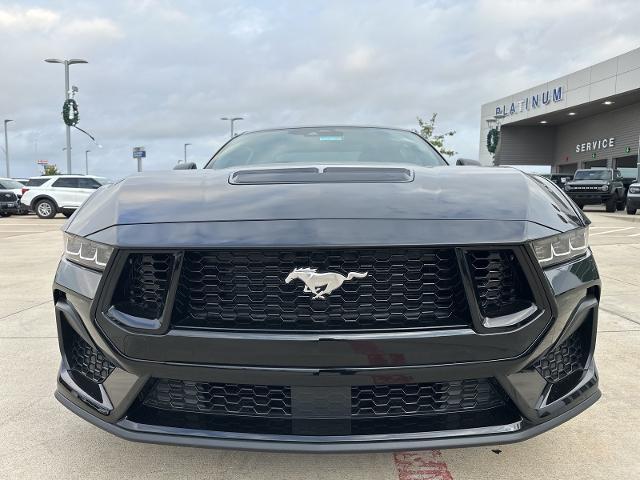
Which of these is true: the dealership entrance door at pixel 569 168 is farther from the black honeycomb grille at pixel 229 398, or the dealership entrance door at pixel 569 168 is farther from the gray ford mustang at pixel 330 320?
the black honeycomb grille at pixel 229 398

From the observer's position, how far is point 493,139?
35.4m

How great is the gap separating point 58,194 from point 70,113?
6.29 m

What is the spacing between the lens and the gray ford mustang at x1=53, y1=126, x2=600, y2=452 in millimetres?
1488

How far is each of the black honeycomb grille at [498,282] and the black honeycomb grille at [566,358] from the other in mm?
202

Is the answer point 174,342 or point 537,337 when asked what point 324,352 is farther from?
point 537,337

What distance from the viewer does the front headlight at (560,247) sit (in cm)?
156

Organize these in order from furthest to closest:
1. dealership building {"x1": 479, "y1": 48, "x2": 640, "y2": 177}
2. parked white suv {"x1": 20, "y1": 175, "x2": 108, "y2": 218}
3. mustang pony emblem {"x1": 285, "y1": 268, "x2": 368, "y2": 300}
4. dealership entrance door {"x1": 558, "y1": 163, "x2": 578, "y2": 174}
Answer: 1. dealership entrance door {"x1": 558, "y1": 163, "x2": 578, "y2": 174}
2. dealership building {"x1": 479, "y1": 48, "x2": 640, "y2": 177}
3. parked white suv {"x1": 20, "y1": 175, "x2": 108, "y2": 218}
4. mustang pony emblem {"x1": 285, "y1": 268, "x2": 368, "y2": 300}

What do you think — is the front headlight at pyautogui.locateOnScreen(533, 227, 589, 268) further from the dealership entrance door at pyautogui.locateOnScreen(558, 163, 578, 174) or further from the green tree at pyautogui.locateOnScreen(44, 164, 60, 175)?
the green tree at pyautogui.locateOnScreen(44, 164, 60, 175)

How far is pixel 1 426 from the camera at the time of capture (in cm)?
221

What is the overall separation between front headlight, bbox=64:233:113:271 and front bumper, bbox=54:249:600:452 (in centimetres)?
4

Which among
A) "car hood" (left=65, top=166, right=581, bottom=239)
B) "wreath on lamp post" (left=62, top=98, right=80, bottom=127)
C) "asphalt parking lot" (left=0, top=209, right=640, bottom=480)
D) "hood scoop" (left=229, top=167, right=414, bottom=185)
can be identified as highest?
"wreath on lamp post" (left=62, top=98, right=80, bottom=127)

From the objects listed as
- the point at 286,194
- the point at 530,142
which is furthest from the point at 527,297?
the point at 530,142

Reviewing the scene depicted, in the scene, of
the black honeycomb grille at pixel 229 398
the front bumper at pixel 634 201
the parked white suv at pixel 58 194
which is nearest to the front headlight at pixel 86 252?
the black honeycomb grille at pixel 229 398

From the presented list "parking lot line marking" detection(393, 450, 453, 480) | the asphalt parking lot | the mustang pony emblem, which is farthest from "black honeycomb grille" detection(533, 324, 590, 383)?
the mustang pony emblem
